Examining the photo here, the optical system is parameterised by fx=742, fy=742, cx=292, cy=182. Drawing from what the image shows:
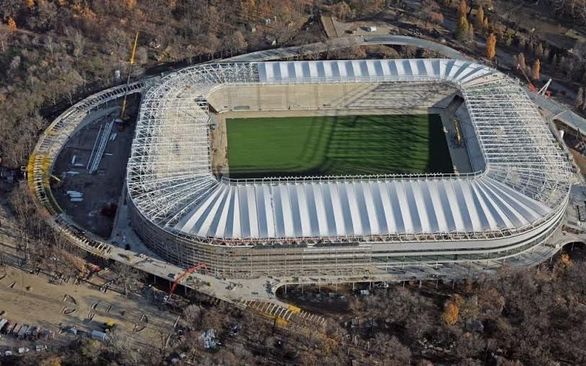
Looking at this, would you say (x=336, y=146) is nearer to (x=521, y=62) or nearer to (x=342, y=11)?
(x=342, y=11)

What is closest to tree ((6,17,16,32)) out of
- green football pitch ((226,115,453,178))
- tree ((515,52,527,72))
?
green football pitch ((226,115,453,178))

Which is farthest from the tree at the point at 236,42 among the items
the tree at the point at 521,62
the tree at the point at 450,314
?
the tree at the point at 450,314

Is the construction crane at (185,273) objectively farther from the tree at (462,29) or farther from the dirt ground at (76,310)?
the tree at (462,29)

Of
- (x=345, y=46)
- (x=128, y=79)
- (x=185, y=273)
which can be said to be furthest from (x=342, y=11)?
(x=185, y=273)


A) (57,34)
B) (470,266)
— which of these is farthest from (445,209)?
(57,34)

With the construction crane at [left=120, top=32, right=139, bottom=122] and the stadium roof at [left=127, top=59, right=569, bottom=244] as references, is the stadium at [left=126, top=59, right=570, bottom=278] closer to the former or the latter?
the stadium roof at [left=127, top=59, right=569, bottom=244]

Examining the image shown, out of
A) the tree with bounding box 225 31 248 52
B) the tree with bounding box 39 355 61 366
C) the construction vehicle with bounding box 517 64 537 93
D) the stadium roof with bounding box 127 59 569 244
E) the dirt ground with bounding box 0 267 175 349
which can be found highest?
the tree with bounding box 225 31 248 52

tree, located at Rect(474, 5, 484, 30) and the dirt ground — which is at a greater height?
tree, located at Rect(474, 5, 484, 30)

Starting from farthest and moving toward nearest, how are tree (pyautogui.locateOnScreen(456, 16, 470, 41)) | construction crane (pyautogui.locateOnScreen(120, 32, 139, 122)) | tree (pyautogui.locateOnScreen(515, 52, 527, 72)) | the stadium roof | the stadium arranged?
tree (pyautogui.locateOnScreen(456, 16, 470, 41))
tree (pyautogui.locateOnScreen(515, 52, 527, 72))
construction crane (pyautogui.locateOnScreen(120, 32, 139, 122))
the stadium
the stadium roof
